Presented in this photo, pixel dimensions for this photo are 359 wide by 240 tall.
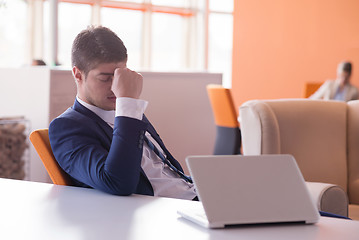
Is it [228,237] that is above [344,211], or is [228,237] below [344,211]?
above

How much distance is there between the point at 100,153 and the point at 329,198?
1202mm

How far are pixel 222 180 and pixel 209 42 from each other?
35.9ft

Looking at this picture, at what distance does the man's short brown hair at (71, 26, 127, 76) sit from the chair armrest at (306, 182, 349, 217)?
3.56 ft

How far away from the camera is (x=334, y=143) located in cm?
278

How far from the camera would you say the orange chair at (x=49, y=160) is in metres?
1.52

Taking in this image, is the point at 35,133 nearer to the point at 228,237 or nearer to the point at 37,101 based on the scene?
the point at 228,237

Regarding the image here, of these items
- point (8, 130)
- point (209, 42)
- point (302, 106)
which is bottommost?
point (8, 130)

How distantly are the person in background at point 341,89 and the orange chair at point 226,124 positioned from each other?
190 cm

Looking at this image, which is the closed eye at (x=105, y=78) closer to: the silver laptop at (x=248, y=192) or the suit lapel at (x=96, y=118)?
the suit lapel at (x=96, y=118)

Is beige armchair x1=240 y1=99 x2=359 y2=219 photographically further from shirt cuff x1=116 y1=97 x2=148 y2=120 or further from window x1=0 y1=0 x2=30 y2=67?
window x1=0 y1=0 x2=30 y2=67

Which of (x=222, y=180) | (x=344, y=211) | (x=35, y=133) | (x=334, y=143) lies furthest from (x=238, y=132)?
(x=222, y=180)

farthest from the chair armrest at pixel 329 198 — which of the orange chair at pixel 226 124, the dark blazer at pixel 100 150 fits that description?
the orange chair at pixel 226 124

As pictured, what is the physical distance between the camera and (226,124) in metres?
4.84

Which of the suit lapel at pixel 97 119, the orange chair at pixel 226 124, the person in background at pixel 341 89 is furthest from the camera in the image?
the person in background at pixel 341 89
